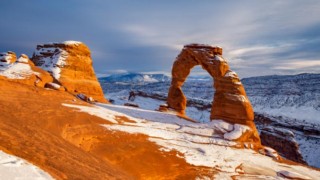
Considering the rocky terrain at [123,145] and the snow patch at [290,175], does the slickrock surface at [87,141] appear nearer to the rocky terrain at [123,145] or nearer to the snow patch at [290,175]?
the rocky terrain at [123,145]

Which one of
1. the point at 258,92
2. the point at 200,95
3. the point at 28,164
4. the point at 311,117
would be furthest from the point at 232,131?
the point at 200,95

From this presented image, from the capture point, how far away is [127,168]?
1310 centimetres

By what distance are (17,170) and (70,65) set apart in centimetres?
3019

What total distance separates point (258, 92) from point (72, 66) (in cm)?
8423

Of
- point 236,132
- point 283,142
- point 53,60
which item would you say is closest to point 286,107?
point 283,142

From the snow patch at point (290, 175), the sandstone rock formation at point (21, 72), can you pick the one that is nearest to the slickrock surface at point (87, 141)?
the snow patch at point (290, 175)

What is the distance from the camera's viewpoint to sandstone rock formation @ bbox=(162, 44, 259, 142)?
23781mm

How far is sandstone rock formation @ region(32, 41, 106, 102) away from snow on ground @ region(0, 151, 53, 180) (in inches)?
1061

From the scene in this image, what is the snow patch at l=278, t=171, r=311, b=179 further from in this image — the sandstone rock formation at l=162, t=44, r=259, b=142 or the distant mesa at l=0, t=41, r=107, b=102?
the distant mesa at l=0, t=41, r=107, b=102

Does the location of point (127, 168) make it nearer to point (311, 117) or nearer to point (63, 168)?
point (63, 168)

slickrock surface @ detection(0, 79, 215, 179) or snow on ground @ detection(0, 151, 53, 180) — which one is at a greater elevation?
snow on ground @ detection(0, 151, 53, 180)

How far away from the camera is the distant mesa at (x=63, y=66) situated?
28.9 meters

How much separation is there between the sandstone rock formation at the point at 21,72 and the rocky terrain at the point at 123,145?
4213 millimetres

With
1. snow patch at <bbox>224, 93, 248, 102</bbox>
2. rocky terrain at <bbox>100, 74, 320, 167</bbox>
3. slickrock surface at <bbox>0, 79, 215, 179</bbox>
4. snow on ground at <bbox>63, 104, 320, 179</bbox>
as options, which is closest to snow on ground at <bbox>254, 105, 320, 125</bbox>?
rocky terrain at <bbox>100, 74, 320, 167</bbox>
